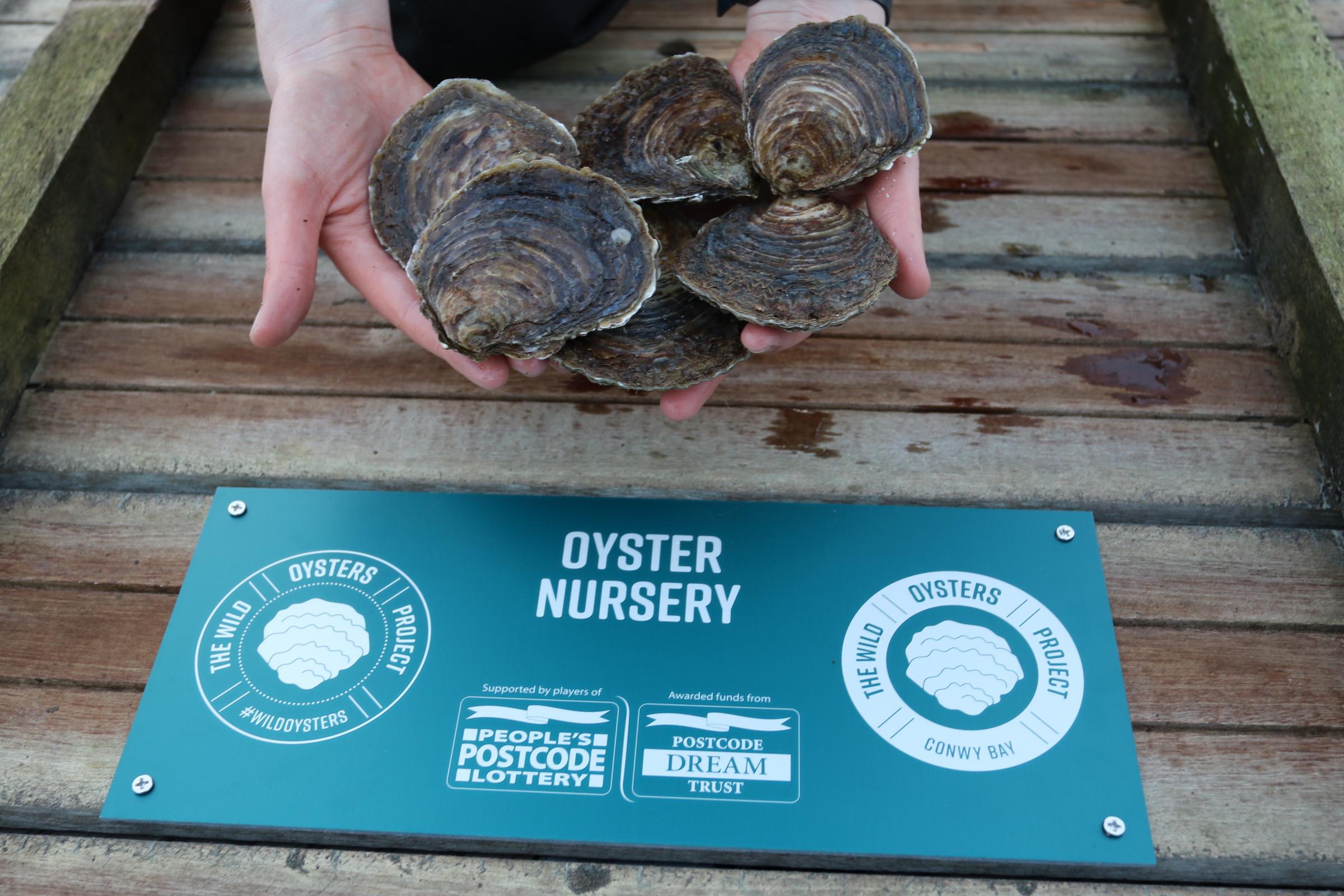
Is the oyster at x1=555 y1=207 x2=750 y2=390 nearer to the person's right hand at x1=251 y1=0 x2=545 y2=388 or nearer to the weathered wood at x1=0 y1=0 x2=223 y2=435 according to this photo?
the person's right hand at x1=251 y1=0 x2=545 y2=388

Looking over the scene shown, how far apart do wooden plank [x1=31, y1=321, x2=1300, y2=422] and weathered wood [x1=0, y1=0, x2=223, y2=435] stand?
0.11m

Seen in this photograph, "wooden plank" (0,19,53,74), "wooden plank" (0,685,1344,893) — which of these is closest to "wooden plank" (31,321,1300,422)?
"wooden plank" (0,685,1344,893)

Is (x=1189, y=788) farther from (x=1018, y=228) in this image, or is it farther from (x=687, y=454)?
(x=1018, y=228)

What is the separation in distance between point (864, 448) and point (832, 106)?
580 mm

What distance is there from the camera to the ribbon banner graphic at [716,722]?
135 cm

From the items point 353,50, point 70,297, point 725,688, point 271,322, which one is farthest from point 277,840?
point 353,50

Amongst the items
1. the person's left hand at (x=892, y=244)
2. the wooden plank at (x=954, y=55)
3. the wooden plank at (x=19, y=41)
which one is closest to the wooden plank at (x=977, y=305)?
the person's left hand at (x=892, y=244)

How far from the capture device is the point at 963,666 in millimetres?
1389

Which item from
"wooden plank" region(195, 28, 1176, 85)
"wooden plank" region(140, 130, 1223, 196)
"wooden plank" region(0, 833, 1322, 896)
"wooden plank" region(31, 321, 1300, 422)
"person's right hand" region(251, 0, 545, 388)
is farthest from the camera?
"wooden plank" region(195, 28, 1176, 85)

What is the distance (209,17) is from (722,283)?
1.92 meters

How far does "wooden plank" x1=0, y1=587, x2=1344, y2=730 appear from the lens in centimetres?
141

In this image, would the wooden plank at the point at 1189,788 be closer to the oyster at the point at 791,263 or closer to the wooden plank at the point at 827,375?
the wooden plank at the point at 827,375

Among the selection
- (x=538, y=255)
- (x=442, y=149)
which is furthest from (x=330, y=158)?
(x=538, y=255)

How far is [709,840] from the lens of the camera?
1280mm
